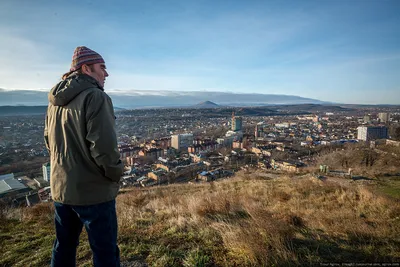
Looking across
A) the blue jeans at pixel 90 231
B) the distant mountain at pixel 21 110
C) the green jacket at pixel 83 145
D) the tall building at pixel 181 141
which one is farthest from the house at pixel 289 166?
the distant mountain at pixel 21 110

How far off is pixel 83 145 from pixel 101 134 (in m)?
0.13

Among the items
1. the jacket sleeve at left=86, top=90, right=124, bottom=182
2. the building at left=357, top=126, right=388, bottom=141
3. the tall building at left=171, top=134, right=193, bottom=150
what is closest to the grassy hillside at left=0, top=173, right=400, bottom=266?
the jacket sleeve at left=86, top=90, right=124, bottom=182

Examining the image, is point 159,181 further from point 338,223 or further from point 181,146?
point 181,146

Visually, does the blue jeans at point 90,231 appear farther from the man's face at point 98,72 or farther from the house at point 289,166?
the house at point 289,166

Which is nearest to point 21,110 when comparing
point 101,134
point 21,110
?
point 21,110

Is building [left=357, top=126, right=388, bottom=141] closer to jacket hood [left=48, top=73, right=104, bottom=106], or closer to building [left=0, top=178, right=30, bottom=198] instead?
building [left=0, top=178, right=30, bottom=198]

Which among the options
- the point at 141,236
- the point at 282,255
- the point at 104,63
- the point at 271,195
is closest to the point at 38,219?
the point at 141,236

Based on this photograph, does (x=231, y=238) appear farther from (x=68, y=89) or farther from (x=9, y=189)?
(x=9, y=189)

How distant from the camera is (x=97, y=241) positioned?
1.18 meters

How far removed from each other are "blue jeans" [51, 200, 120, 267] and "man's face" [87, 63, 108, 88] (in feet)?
2.34

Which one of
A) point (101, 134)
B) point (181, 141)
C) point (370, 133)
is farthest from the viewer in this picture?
point (181, 141)

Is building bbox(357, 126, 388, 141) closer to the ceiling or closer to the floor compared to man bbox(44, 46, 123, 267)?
closer to the floor

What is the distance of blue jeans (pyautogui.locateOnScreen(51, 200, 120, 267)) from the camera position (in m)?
1.18

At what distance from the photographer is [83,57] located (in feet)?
4.17
